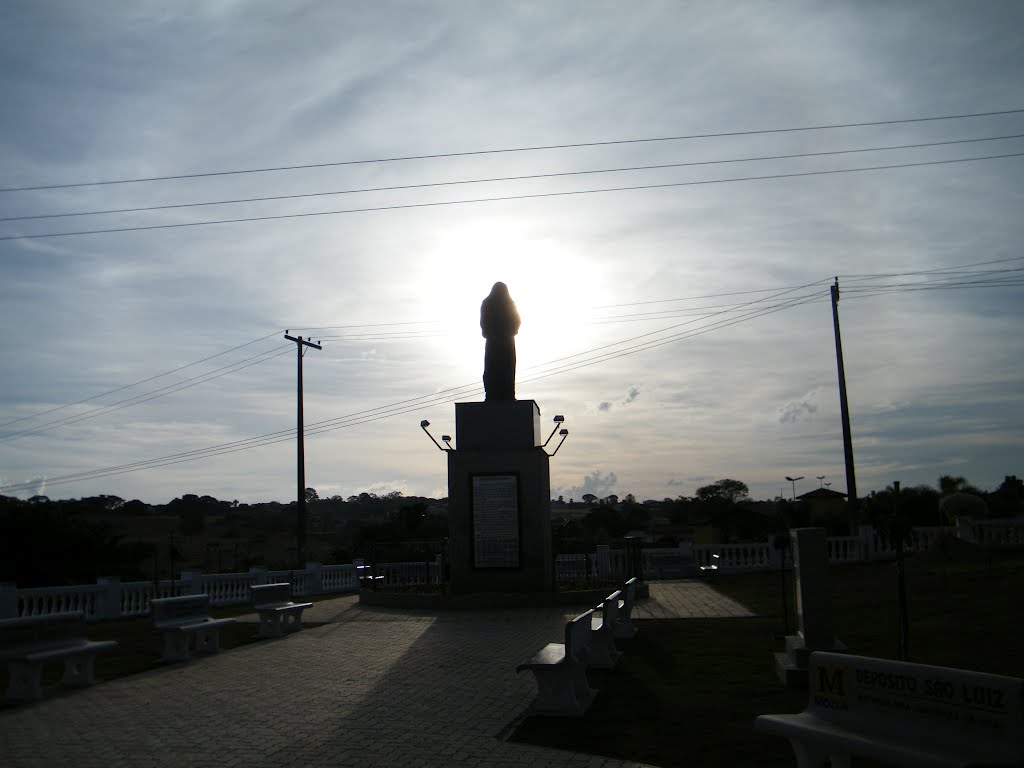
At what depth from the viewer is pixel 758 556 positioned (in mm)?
28719

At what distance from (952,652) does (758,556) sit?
18887 mm

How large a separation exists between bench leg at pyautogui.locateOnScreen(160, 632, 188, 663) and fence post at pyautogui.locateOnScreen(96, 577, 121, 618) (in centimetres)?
784

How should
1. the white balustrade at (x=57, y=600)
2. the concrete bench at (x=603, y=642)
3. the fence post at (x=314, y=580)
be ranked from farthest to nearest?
1. the fence post at (x=314, y=580)
2. the white balustrade at (x=57, y=600)
3. the concrete bench at (x=603, y=642)

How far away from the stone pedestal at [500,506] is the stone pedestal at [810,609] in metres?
11.1

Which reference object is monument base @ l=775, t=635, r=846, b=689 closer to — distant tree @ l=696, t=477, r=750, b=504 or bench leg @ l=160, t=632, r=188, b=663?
bench leg @ l=160, t=632, r=188, b=663

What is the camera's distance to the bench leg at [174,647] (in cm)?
1290

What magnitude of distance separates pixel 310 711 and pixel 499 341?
14.6 m

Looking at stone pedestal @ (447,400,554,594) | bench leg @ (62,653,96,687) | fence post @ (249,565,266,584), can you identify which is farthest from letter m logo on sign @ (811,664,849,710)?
fence post @ (249,565,266,584)

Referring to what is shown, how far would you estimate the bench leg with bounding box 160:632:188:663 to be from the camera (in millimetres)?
12898

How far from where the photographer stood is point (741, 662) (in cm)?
1102

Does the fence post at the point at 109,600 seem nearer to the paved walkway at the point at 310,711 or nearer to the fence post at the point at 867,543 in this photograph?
the paved walkway at the point at 310,711

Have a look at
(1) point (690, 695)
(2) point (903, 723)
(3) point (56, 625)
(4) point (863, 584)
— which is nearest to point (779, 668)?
(1) point (690, 695)

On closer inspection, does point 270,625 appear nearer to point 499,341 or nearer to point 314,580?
point 499,341

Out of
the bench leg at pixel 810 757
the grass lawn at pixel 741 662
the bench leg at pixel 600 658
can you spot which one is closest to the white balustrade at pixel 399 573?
the grass lawn at pixel 741 662
